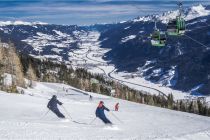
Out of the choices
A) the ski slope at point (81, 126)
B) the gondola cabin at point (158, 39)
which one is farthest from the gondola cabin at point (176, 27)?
the ski slope at point (81, 126)

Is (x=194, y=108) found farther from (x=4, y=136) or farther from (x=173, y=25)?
(x=4, y=136)

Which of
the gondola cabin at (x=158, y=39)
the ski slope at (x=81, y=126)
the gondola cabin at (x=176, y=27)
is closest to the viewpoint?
the ski slope at (x=81, y=126)

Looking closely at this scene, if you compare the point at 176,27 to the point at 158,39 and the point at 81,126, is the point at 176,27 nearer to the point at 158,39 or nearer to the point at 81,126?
the point at 158,39

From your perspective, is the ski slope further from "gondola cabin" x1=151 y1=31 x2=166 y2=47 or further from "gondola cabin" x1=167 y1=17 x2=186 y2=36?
"gondola cabin" x1=167 y1=17 x2=186 y2=36

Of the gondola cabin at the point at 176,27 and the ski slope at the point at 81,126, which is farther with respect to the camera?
the gondola cabin at the point at 176,27

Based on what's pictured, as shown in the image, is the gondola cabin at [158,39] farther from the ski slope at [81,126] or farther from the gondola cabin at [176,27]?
the ski slope at [81,126]

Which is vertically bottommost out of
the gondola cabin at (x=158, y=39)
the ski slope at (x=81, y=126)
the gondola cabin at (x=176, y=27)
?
the ski slope at (x=81, y=126)

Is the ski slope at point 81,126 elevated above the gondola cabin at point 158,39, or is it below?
below

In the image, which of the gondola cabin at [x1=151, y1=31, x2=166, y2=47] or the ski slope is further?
the gondola cabin at [x1=151, y1=31, x2=166, y2=47]

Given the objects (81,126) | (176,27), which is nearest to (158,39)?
(176,27)

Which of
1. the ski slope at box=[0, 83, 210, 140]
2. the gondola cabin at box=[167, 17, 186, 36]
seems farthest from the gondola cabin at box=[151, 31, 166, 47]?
the ski slope at box=[0, 83, 210, 140]

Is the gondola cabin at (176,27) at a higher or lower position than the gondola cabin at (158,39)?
higher

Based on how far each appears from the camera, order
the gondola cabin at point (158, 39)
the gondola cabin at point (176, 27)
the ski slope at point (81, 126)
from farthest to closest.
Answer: the gondola cabin at point (158, 39)
the gondola cabin at point (176, 27)
the ski slope at point (81, 126)

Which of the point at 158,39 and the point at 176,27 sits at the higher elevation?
the point at 176,27
